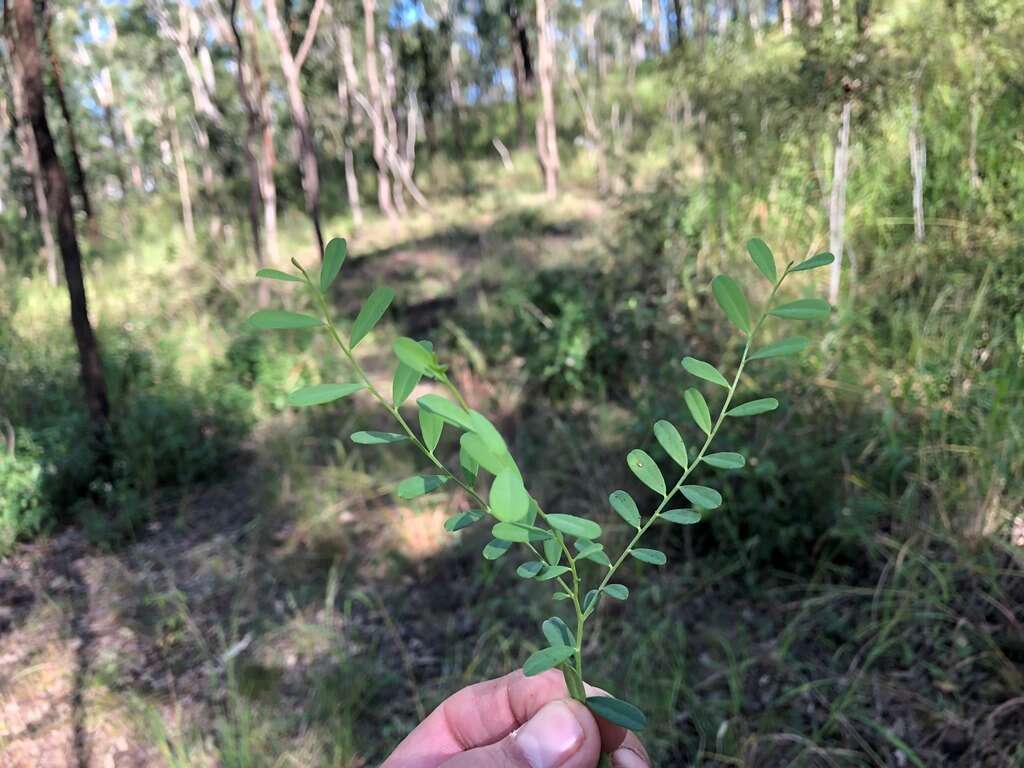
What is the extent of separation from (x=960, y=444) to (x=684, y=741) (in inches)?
59.4

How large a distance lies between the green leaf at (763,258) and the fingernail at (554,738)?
0.52m

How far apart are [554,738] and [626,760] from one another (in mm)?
184

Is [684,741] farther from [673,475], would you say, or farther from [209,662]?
[209,662]

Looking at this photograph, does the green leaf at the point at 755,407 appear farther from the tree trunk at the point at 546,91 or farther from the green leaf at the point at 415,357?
the tree trunk at the point at 546,91

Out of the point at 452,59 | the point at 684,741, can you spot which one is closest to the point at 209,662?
the point at 684,741

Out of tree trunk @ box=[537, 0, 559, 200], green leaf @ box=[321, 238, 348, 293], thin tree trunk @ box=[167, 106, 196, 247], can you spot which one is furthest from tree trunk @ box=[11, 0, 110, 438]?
thin tree trunk @ box=[167, 106, 196, 247]

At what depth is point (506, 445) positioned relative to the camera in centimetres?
58

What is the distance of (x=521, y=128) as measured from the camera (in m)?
16.9

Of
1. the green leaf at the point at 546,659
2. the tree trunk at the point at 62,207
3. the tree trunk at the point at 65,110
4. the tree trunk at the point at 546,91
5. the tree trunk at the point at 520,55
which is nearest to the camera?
the green leaf at the point at 546,659

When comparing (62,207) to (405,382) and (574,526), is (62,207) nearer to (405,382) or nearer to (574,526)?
(405,382)

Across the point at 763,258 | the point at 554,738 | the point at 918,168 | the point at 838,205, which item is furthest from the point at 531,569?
the point at 918,168

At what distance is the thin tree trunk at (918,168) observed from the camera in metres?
3.23

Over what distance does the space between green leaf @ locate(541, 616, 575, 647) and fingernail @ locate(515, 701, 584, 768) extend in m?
0.15

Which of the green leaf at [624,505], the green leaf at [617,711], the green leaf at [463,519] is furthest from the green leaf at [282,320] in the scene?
the green leaf at [617,711]
